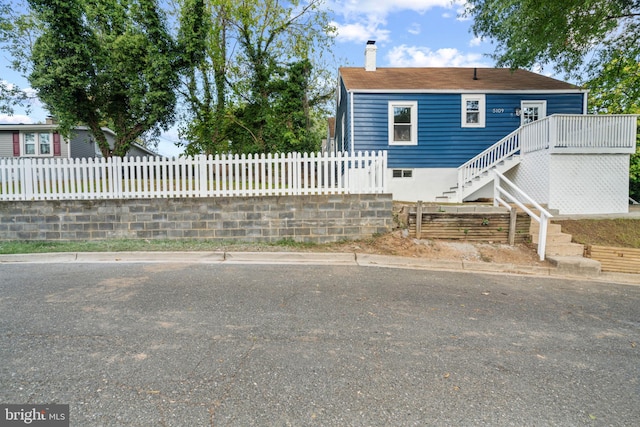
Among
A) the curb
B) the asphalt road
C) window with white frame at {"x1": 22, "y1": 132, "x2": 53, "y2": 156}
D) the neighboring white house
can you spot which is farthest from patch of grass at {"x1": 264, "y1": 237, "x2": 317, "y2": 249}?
window with white frame at {"x1": 22, "y1": 132, "x2": 53, "y2": 156}

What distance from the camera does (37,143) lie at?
23531 millimetres

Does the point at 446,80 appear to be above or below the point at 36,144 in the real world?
above

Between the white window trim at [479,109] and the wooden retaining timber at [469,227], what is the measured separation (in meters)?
7.63

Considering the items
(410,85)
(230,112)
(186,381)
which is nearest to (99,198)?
(186,381)

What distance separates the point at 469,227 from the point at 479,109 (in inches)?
334

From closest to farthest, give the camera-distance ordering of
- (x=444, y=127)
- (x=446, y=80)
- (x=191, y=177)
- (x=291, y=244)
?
(x=291, y=244), (x=191, y=177), (x=444, y=127), (x=446, y=80)

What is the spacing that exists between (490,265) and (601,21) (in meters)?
10.5

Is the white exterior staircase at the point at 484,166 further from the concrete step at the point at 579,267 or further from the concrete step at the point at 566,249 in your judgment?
the concrete step at the point at 579,267

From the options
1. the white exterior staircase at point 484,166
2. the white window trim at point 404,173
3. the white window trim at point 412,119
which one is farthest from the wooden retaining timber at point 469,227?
the white window trim at point 412,119

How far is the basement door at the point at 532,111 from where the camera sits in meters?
14.8

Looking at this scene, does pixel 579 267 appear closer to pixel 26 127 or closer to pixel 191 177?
pixel 191 177

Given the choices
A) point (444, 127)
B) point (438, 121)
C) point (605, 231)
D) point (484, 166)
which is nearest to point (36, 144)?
point (438, 121)

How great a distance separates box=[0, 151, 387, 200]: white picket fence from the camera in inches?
328

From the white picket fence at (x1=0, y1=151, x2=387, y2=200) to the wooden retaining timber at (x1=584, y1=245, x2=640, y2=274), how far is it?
15.1 feet
